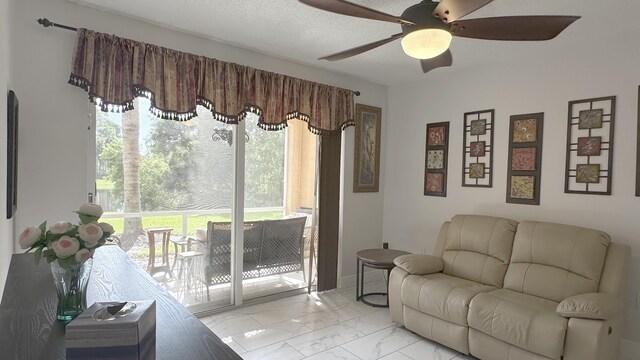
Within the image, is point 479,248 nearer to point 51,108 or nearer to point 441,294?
point 441,294

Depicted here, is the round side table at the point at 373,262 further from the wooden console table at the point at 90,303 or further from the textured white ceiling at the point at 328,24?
Result: the wooden console table at the point at 90,303

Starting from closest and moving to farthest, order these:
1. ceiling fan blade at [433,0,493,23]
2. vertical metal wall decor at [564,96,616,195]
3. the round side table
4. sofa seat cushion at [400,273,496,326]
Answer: ceiling fan blade at [433,0,493,23], sofa seat cushion at [400,273,496,326], vertical metal wall decor at [564,96,616,195], the round side table

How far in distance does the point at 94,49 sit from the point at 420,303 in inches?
121

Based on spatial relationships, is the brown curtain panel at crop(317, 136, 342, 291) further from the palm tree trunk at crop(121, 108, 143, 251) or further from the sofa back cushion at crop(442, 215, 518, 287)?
the palm tree trunk at crop(121, 108, 143, 251)

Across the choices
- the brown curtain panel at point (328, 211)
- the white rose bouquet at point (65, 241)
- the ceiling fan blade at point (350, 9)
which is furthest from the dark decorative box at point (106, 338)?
the brown curtain panel at point (328, 211)

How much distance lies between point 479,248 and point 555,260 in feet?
1.91

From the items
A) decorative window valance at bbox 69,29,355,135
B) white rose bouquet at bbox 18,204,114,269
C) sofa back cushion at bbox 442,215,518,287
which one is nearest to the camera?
white rose bouquet at bbox 18,204,114,269

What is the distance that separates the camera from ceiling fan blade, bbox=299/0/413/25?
1728 millimetres

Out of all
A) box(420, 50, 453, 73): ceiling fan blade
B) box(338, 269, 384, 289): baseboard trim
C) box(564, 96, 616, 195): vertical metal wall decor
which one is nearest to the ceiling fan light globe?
box(420, 50, 453, 73): ceiling fan blade

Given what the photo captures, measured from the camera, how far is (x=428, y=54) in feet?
6.28

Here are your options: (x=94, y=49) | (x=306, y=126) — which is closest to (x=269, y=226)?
(x=306, y=126)

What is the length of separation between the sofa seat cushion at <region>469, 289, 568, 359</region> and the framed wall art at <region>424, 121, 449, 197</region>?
149 centimetres

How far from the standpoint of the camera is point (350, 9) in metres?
1.80

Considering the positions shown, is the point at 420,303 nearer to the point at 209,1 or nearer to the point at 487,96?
the point at 487,96
